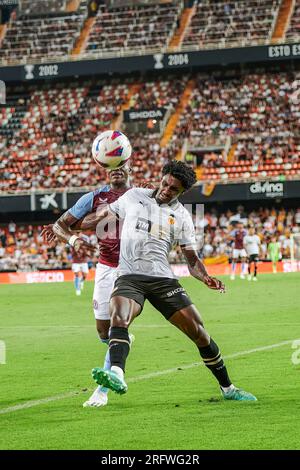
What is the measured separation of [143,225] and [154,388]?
2.19 meters

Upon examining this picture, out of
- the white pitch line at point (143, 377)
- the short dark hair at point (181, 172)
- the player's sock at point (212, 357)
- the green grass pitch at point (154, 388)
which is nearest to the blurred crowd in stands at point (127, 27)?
the green grass pitch at point (154, 388)

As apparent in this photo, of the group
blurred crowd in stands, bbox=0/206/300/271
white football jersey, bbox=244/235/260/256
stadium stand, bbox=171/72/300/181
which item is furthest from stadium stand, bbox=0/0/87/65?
white football jersey, bbox=244/235/260/256

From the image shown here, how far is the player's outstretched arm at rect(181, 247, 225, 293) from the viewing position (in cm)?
982

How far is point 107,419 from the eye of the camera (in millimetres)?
8789

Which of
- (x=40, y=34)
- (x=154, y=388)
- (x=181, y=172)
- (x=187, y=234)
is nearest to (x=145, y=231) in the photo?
(x=187, y=234)

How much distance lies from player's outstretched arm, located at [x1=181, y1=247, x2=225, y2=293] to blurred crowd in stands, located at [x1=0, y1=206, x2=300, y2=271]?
1507 inches

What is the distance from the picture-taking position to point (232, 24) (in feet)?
190

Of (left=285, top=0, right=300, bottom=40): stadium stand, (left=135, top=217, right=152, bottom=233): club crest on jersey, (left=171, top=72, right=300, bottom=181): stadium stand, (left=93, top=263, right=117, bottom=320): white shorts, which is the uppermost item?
(left=285, top=0, right=300, bottom=40): stadium stand

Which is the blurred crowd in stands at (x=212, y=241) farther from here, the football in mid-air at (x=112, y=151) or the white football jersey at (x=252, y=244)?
the football in mid-air at (x=112, y=151)

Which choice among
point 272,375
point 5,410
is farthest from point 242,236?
point 5,410

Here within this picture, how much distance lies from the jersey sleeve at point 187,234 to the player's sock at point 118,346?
3.89ft

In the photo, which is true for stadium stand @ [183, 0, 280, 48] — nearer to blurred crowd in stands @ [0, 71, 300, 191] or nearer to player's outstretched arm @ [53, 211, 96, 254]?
blurred crowd in stands @ [0, 71, 300, 191]

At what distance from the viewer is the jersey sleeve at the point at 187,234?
32.1 feet
